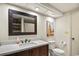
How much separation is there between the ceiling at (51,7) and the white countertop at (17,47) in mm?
469

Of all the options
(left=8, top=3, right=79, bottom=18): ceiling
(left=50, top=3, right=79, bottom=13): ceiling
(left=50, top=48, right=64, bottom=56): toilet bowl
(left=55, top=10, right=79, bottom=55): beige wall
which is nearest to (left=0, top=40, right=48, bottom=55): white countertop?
(left=50, top=48, right=64, bottom=56): toilet bowl

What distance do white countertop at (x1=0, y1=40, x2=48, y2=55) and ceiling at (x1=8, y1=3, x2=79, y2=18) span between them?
469mm

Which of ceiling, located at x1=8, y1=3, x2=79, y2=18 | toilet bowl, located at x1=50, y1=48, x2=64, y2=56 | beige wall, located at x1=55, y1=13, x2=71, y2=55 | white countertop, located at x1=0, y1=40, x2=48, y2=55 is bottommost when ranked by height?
toilet bowl, located at x1=50, y1=48, x2=64, y2=56

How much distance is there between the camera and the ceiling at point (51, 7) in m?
1.29

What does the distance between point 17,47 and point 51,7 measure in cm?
77

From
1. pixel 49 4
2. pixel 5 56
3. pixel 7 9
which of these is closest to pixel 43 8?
pixel 49 4

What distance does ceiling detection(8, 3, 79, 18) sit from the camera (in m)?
1.29

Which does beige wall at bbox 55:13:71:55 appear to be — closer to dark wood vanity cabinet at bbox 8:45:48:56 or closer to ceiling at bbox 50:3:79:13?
A: ceiling at bbox 50:3:79:13

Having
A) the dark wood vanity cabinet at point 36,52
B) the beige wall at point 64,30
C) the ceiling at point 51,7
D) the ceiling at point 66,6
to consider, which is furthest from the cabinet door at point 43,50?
the ceiling at point 66,6

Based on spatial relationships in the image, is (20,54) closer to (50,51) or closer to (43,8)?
(50,51)

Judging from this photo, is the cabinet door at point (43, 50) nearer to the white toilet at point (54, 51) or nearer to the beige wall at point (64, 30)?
the white toilet at point (54, 51)

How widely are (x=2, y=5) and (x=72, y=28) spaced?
107cm

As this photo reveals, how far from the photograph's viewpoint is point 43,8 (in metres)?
1.38

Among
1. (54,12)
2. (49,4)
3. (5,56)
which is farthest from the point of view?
(54,12)
